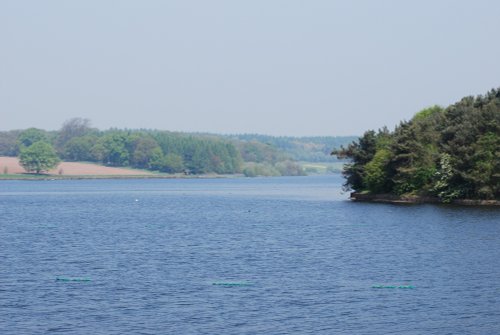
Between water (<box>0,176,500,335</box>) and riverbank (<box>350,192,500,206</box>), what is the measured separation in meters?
16.6

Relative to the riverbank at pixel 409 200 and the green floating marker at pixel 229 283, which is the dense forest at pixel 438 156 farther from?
the green floating marker at pixel 229 283

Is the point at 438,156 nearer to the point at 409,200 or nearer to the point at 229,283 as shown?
the point at 409,200

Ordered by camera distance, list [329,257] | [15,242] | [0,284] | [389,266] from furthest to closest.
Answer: [15,242] → [329,257] → [389,266] → [0,284]

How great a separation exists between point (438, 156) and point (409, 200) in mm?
7588

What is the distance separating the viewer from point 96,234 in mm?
77375

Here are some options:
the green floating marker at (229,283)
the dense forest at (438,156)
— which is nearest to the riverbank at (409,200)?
the dense forest at (438,156)

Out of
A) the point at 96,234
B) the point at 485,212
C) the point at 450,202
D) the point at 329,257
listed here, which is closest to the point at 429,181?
the point at 450,202

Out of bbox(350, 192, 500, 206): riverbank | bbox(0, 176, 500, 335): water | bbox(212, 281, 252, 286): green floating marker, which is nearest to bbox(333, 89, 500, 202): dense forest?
bbox(350, 192, 500, 206): riverbank

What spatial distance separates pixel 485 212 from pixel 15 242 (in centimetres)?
4770

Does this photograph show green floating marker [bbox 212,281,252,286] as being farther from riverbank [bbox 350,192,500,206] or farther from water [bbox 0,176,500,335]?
riverbank [bbox 350,192,500,206]

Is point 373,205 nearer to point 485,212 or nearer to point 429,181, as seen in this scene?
point 429,181

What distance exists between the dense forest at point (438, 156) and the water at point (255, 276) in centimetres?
1626

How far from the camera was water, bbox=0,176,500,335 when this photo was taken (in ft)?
121

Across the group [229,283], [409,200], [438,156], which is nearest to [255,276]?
[229,283]
